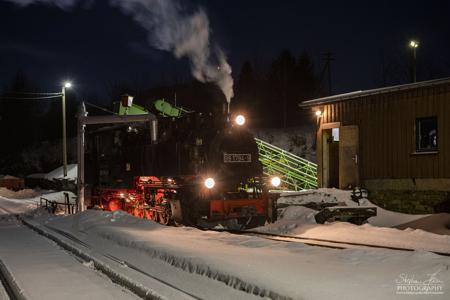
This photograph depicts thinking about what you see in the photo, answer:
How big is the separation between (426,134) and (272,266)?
11.7 m

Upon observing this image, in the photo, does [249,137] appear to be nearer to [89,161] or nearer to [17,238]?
[17,238]

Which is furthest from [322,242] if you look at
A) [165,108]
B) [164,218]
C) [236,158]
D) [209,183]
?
[165,108]

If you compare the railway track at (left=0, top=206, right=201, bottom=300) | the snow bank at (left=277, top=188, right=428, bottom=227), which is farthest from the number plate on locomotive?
the railway track at (left=0, top=206, right=201, bottom=300)

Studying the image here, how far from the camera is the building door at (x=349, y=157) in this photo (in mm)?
19016

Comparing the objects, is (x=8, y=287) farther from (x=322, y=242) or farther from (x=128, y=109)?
(x=128, y=109)

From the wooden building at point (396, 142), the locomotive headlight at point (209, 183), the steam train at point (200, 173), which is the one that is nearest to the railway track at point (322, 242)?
the steam train at point (200, 173)

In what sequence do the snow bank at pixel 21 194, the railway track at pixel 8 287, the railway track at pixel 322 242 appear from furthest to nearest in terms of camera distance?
the snow bank at pixel 21 194 < the railway track at pixel 322 242 < the railway track at pixel 8 287

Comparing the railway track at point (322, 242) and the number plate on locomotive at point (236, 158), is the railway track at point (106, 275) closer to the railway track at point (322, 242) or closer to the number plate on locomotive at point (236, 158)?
the railway track at point (322, 242)

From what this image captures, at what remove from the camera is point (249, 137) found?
14.5 meters

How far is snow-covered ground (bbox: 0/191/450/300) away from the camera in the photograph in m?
6.00

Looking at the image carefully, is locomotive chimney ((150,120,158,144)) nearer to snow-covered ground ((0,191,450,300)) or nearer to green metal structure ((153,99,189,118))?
green metal structure ((153,99,189,118))

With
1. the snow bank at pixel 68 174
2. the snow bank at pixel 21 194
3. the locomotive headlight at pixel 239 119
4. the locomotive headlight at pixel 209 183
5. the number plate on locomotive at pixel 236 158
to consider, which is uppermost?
the locomotive headlight at pixel 239 119

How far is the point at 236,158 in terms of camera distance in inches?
553

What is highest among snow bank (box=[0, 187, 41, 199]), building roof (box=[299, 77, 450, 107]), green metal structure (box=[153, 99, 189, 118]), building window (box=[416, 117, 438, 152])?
building roof (box=[299, 77, 450, 107])
